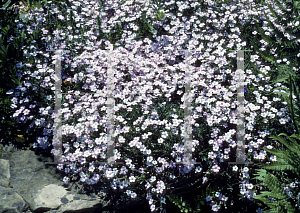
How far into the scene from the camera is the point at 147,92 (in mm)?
4766

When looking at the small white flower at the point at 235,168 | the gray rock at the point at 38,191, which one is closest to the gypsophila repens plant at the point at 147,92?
the small white flower at the point at 235,168

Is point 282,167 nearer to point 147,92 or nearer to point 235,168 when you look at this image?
point 235,168

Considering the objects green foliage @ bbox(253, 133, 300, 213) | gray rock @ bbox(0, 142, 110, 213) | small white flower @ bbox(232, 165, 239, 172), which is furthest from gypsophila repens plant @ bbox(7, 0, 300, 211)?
green foliage @ bbox(253, 133, 300, 213)

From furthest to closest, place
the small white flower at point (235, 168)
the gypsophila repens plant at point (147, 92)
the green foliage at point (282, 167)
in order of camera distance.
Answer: the gypsophila repens plant at point (147, 92) → the small white flower at point (235, 168) → the green foliage at point (282, 167)

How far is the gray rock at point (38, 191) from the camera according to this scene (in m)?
3.88

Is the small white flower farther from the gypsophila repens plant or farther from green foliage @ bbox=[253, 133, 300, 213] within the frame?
green foliage @ bbox=[253, 133, 300, 213]

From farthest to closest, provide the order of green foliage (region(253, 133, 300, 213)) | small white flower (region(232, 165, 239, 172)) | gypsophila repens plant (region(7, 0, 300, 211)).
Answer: gypsophila repens plant (region(7, 0, 300, 211)) < small white flower (region(232, 165, 239, 172)) < green foliage (region(253, 133, 300, 213))

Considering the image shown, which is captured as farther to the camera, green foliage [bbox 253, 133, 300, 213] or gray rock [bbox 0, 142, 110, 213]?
gray rock [bbox 0, 142, 110, 213]

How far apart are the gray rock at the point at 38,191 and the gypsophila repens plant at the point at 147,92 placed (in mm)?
215

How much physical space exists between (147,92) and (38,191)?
2.14 metres

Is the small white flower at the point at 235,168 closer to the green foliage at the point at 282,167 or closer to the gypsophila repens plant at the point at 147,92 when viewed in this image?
the gypsophila repens plant at the point at 147,92

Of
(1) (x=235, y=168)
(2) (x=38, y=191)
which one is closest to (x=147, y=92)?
(1) (x=235, y=168)

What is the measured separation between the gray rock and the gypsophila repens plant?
0.70 feet

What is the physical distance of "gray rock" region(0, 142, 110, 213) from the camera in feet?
12.7
